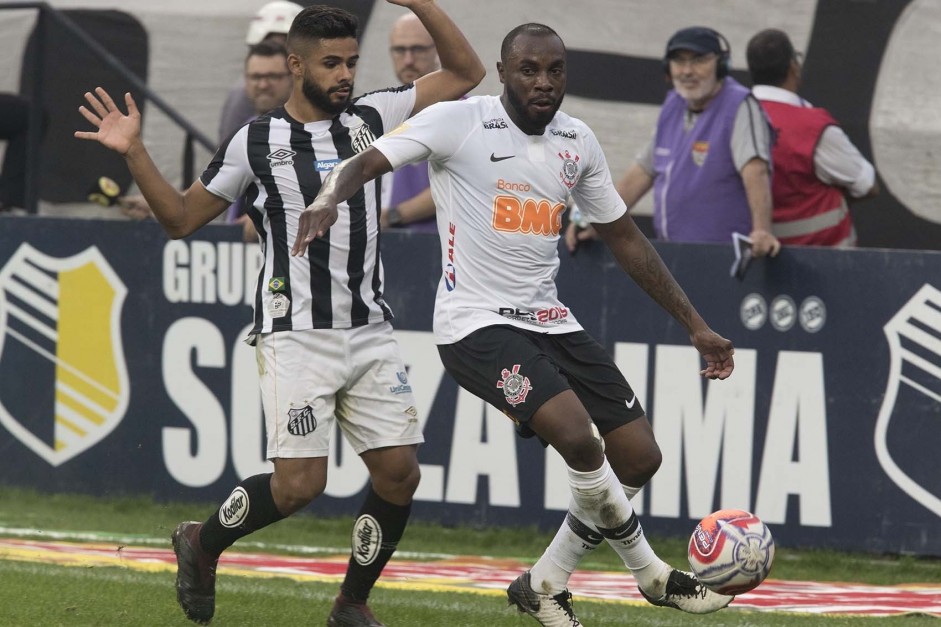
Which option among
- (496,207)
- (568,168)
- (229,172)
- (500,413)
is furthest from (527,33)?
(500,413)

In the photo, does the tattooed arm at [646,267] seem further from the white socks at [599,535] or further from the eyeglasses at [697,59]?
the eyeglasses at [697,59]

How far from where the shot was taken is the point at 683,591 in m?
6.38

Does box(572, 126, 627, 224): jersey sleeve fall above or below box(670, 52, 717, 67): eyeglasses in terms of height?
below

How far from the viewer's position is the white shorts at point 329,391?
6395 mm

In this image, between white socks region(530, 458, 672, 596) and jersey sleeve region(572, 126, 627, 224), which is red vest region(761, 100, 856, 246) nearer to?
jersey sleeve region(572, 126, 627, 224)

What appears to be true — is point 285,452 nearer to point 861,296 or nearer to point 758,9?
point 861,296

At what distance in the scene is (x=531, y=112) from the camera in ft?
20.6

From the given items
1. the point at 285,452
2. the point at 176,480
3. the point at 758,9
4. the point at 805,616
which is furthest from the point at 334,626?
the point at 758,9

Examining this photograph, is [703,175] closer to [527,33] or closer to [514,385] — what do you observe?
[527,33]

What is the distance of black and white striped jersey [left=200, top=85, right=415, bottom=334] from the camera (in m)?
6.41

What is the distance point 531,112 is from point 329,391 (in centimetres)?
135

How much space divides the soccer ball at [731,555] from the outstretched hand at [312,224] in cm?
197

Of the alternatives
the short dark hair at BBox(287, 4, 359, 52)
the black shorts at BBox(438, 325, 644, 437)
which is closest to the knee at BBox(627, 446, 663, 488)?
the black shorts at BBox(438, 325, 644, 437)

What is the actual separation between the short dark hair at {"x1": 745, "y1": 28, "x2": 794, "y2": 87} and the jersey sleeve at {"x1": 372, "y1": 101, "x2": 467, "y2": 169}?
3.77m
